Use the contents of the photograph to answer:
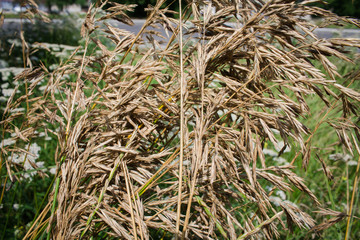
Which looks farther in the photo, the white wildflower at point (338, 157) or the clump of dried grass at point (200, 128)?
the white wildflower at point (338, 157)

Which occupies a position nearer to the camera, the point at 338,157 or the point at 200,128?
the point at 200,128

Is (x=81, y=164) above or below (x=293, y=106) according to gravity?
below

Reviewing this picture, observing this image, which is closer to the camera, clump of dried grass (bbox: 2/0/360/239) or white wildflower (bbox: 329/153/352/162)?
clump of dried grass (bbox: 2/0/360/239)

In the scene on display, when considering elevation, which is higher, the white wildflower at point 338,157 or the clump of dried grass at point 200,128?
the clump of dried grass at point 200,128

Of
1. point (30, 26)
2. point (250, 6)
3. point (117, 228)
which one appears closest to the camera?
point (117, 228)

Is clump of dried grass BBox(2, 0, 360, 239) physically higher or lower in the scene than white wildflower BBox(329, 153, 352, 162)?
higher

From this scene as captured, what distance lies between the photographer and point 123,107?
1083mm

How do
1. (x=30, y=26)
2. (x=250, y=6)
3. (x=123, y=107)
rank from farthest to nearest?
(x=30, y=26) → (x=250, y=6) → (x=123, y=107)

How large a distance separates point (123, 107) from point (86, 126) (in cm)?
16

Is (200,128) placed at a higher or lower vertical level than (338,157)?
higher

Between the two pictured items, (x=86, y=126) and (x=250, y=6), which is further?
(x=250, y=6)

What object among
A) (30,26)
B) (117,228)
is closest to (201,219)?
(117,228)

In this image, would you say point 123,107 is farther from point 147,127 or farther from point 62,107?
point 62,107

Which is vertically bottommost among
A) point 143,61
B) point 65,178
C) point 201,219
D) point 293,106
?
point 201,219
